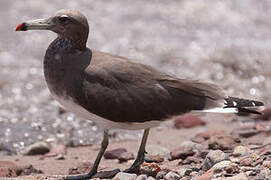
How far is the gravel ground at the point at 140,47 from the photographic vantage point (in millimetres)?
9180

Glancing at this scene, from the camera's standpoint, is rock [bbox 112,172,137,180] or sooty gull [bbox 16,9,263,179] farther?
sooty gull [bbox 16,9,263,179]

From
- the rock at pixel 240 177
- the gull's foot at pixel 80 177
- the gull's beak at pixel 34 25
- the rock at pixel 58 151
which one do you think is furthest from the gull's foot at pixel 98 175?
the rock at pixel 58 151

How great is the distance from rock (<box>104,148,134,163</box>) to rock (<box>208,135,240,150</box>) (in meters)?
0.95

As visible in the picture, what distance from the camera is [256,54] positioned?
12219 mm

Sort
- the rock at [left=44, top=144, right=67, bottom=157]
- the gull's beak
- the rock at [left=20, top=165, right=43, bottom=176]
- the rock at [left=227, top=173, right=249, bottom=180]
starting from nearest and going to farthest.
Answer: the rock at [left=227, top=173, right=249, bottom=180] → the gull's beak → the rock at [left=20, top=165, right=43, bottom=176] → the rock at [left=44, top=144, right=67, bottom=157]

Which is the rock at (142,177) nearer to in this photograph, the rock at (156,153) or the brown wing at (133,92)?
the brown wing at (133,92)

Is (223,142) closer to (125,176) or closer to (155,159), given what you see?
(155,159)

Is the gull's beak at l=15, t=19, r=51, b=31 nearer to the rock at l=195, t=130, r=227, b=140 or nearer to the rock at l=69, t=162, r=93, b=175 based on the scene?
the rock at l=69, t=162, r=93, b=175

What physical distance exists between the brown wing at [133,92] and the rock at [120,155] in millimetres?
1370

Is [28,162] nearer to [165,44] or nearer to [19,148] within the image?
[19,148]

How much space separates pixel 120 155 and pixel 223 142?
121cm

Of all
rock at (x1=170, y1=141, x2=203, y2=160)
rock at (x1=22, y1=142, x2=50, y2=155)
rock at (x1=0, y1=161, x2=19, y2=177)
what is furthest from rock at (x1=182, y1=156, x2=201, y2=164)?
rock at (x1=22, y1=142, x2=50, y2=155)

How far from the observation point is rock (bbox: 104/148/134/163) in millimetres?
7258

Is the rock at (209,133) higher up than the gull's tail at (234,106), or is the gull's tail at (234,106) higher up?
the gull's tail at (234,106)
